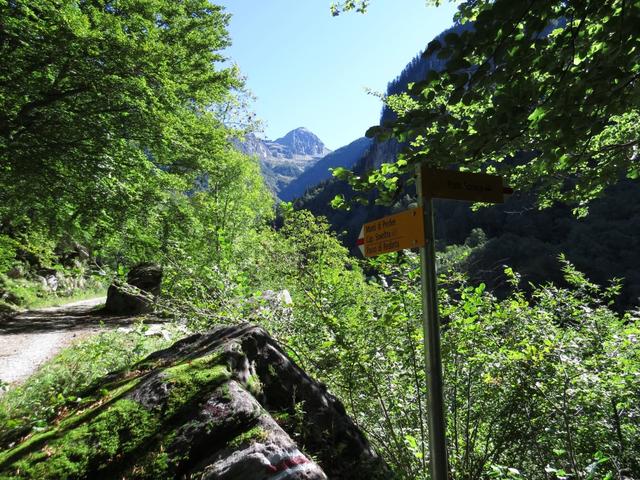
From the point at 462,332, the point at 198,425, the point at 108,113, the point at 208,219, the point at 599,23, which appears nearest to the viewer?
the point at 198,425

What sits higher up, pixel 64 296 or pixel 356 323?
pixel 356 323

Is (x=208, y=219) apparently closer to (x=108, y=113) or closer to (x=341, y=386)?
A: (x=108, y=113)

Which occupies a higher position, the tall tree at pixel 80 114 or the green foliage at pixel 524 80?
the tall tree at pixel 80 114

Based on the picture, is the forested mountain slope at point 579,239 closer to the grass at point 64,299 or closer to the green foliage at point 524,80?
the grass at point 64,299

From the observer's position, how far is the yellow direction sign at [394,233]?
7.56ft

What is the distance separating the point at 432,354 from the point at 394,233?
71 cm

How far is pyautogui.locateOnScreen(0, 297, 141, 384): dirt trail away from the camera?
898cm

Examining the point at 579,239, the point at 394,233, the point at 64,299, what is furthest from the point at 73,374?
the point at 579,239

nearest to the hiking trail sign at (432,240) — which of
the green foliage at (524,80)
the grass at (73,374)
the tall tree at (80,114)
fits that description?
the green foliage at (524,80)

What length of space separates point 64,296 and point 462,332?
2475 centimetres

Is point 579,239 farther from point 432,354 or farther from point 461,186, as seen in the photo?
point 432,354

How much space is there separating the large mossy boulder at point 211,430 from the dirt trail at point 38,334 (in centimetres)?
407

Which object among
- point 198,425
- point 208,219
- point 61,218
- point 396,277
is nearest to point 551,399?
point 396,277

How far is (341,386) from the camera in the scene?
382cm
